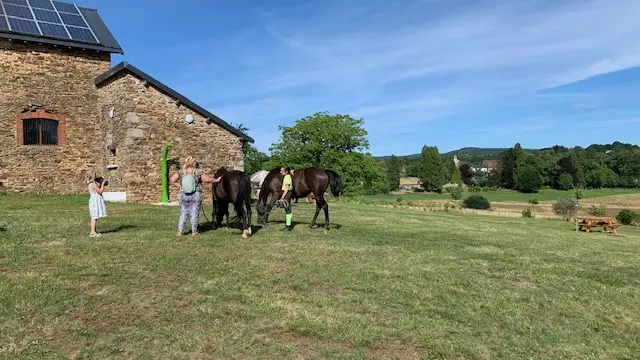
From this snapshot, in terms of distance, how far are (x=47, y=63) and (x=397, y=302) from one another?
2091cm

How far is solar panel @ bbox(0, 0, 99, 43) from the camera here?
1959cm

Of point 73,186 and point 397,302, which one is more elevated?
point 73,186

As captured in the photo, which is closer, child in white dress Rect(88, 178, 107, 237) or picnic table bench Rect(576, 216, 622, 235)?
child in white dress Rect(88, 178, 107, 237)

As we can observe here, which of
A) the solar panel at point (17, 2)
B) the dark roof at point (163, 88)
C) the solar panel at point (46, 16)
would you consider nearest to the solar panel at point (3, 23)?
the solar panel at point (46, 16)

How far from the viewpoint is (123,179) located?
1878cm

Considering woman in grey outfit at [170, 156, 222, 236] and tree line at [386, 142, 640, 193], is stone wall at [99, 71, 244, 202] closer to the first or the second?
woman in grey outfit at [170, 156, 222, 236]

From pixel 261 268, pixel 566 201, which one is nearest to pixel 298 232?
pixel 261 268

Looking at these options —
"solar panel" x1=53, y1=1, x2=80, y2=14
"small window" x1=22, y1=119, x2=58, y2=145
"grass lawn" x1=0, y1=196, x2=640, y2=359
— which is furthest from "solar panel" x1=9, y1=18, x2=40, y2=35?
"grass lawn" x1=0, y1=196, x2=640, y2=359

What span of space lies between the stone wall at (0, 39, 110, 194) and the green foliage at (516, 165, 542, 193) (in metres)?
99.8

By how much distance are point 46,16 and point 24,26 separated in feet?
6.44

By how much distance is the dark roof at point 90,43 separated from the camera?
747 inches

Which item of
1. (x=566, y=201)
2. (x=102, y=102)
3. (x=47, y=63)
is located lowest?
(x=566, y=201)

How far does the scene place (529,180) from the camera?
3954 inches

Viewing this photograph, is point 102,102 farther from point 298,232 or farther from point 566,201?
point 566,201
